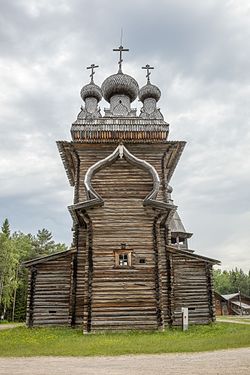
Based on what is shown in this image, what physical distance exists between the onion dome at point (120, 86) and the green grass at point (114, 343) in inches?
580

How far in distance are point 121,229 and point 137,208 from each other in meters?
1.20

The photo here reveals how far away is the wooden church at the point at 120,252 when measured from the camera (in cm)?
1600

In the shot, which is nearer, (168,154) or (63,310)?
(63,310)

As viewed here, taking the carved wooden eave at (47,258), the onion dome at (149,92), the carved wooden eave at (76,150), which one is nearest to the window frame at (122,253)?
the carved wooden eave at (47,258)

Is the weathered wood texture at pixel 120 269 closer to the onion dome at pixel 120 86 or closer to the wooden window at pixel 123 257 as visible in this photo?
the wooden window at pixel 123 257

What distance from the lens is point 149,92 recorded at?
27969 millimetres

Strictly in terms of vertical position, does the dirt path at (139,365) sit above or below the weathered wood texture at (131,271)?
below

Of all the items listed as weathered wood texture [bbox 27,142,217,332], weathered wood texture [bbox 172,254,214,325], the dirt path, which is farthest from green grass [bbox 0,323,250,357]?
weathered wood texture [bbox 172,254,214,325]

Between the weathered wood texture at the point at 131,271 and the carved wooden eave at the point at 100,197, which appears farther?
the carved wooden eave at the point at 100,197

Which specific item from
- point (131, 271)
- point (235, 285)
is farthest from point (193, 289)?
point (235, 285)

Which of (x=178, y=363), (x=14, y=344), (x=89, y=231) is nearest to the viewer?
(x=178, y=363)

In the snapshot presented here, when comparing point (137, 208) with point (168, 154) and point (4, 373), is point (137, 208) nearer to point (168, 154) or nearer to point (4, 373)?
point (168, 154)

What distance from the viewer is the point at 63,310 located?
60.1 feet

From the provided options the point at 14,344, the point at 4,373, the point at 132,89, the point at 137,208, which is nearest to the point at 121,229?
the point at 137,208
